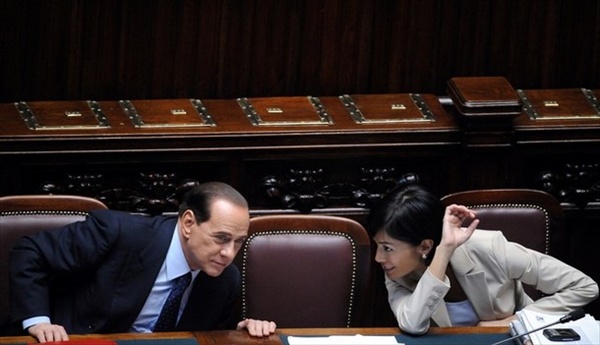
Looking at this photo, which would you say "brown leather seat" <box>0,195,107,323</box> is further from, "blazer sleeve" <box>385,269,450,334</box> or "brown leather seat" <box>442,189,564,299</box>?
"brown leather seat" <box>442,189,564,299</box>

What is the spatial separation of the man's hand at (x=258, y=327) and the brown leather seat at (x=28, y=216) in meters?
0.63

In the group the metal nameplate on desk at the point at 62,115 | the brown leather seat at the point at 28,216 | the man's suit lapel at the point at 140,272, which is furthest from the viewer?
the metal nameplate on desk at the point at 62,115

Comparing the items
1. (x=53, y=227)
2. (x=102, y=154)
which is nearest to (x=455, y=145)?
(x=102, y=154)

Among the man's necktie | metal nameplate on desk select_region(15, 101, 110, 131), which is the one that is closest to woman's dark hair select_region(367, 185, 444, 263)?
the man's necktie

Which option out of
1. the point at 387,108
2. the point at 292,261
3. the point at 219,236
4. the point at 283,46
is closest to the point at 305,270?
the point at 292,261

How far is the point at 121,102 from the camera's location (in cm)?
552

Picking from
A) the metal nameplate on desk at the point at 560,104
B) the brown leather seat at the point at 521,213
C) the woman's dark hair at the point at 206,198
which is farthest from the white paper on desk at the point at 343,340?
the metal nameplate on desk at the point at 560,104

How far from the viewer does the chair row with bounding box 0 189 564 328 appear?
4465mm

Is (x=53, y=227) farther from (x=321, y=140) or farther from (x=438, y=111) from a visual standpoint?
(x=438, y=111)

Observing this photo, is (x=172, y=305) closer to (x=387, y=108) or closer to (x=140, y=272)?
(x=140, y=272)

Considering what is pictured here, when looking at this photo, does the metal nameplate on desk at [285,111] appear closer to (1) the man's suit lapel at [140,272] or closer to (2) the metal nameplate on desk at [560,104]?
(2) the metal nameplate on desk at [560,104]

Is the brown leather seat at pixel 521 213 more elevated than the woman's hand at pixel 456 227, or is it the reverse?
the woman's hand at pixel 456 227

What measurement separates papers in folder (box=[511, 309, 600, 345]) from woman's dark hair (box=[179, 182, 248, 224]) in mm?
860

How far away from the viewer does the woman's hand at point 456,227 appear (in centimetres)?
436
